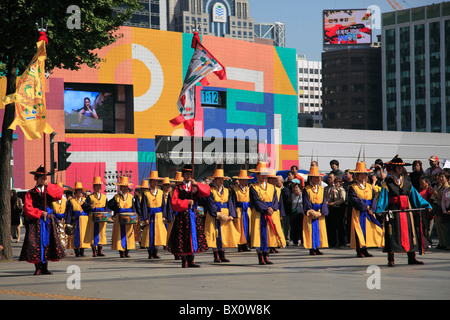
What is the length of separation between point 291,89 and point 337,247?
185 ft

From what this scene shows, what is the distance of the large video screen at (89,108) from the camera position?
6072cm

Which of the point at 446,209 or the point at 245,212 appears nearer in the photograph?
the point at 245,212

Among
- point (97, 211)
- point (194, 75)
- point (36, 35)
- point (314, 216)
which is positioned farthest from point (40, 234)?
point (314, 216)

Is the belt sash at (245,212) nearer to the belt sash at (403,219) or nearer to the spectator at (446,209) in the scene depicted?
the belt sash at (403,219)

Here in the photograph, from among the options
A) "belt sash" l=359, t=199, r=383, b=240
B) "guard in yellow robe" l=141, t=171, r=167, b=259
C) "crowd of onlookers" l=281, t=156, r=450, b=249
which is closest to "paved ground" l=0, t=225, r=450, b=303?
"belt sash" l=359, t=199, r=383, b=240

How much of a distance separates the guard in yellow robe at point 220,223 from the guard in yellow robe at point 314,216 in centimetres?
180

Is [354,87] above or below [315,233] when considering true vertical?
above

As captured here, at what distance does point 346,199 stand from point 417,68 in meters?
118

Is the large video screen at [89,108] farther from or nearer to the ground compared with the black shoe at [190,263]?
farther from the ground

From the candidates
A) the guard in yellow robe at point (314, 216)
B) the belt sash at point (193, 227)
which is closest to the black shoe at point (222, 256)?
the belt sash at point (193, 227)

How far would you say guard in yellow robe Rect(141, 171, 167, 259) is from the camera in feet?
58.5

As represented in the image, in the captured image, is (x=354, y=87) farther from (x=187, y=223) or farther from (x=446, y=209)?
(x=187, y=223)

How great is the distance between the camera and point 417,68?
13150cm
